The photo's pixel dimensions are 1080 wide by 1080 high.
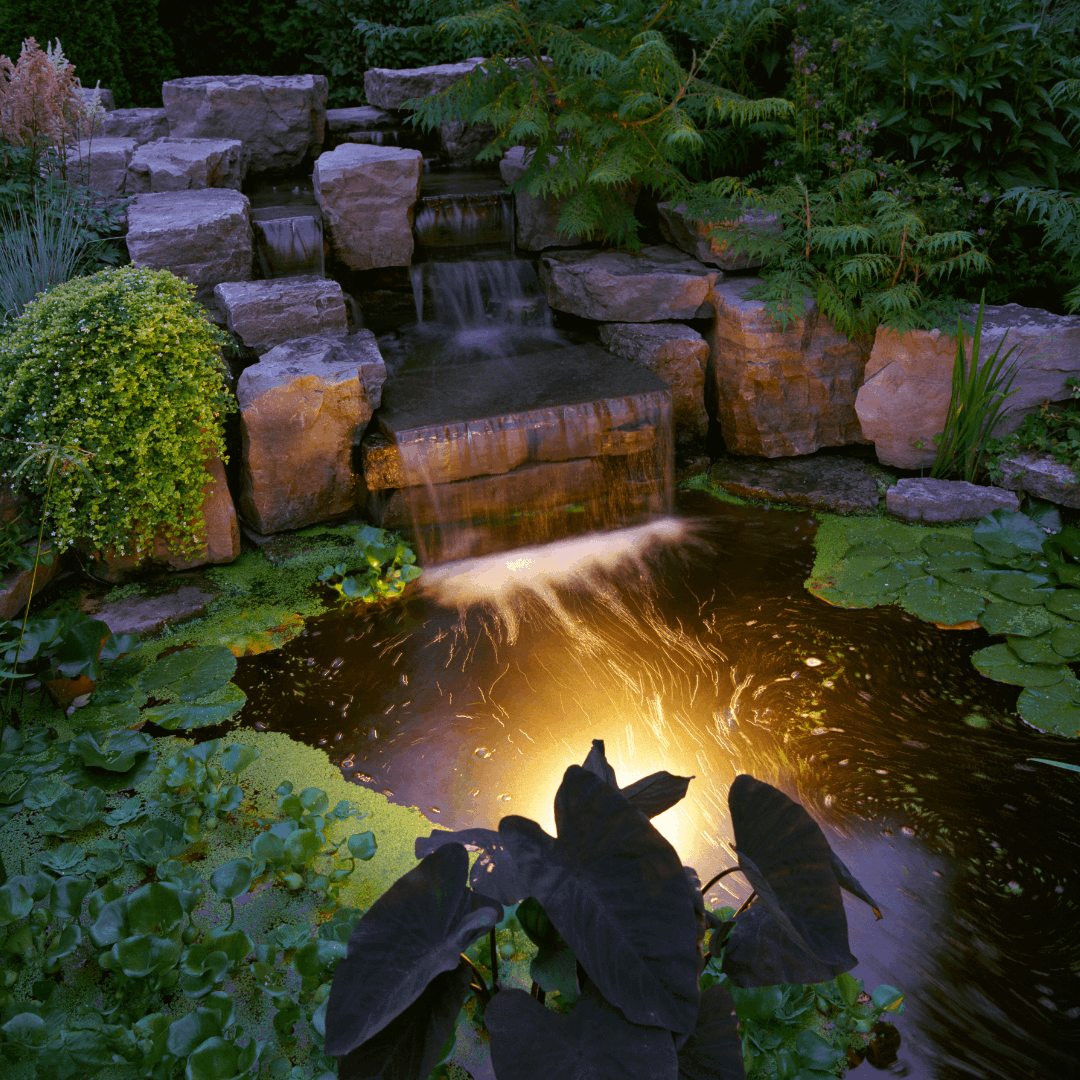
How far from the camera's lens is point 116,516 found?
330cm

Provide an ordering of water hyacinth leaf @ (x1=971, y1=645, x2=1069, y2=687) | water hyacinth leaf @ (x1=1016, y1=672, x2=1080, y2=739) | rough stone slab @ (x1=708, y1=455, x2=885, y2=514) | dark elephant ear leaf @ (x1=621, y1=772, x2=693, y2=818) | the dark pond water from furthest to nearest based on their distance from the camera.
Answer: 1. rough stone slab @ (x1=708, y1=455, x2=885, y2=514)
2. water hyacinth leaf @ (x1=971, y1=645, x2=1069, y2=687)
3. water hyacinth leaf @ (x1=1016, y1=672, x2=1080, y2=739)
4. the dark pond water
5. dark elephant ear leaf @ (x1=621, y1=772, x2=693, y2=818)

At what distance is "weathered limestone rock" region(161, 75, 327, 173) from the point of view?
5.42 meters

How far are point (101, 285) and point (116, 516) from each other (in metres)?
0.95

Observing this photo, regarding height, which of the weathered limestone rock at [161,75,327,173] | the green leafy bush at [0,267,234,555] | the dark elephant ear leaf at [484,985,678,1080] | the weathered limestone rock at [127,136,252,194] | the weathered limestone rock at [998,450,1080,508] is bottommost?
the weathered limestone rock at [998,450,1080,508]

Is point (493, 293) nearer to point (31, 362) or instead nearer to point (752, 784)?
point (31, 362)

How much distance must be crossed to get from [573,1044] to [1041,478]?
11.9ft

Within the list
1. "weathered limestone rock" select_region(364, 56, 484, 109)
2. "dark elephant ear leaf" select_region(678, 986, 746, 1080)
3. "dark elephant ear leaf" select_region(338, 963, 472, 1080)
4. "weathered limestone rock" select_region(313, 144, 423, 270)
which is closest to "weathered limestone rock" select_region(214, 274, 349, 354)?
"weathered limestone rock" select_region(313, 144, 423, 270)

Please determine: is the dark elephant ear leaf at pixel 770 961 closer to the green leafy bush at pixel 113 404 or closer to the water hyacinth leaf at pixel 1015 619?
the water hyacinth leaf at pixel 1015 619

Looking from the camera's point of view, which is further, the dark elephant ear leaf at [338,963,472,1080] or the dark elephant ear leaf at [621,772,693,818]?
the dark elephant ear leaf at [621,772,693,818]

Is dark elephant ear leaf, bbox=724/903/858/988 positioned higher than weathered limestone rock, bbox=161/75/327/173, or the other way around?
weathered limestone rock, bbox=161/75/327/173

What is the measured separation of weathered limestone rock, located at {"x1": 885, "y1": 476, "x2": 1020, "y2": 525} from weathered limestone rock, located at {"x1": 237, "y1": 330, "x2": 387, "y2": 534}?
8.60 feet

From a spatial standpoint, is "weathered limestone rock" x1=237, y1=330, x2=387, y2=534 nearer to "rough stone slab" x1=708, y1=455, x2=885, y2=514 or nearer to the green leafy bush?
the green leafy bush

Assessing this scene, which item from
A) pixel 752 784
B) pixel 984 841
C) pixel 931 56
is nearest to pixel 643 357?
pixel 931 56

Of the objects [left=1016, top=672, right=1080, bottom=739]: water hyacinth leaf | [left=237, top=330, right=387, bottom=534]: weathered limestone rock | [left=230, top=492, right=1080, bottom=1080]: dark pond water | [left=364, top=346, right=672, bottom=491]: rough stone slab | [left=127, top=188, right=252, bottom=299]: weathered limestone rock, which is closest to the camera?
[left=230, top=492, right=1080, bottom=1080]: dark pond water
